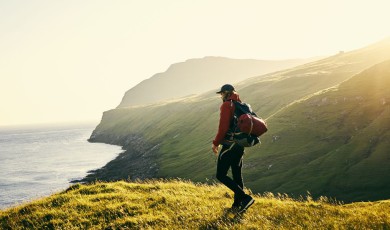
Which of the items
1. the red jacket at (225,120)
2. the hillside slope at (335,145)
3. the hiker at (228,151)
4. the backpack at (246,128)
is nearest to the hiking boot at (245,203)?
the hiker at (228,151)

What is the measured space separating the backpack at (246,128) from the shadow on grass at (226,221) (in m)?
2.19

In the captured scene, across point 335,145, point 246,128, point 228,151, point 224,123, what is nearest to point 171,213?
point 228,151

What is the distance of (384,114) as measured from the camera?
8425 cm

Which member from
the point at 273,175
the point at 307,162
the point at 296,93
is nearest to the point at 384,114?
the point at 307,162

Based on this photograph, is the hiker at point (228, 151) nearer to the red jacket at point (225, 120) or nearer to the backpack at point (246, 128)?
the red jacket at point (225, 120)

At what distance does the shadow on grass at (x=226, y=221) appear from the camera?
1013 centimetres

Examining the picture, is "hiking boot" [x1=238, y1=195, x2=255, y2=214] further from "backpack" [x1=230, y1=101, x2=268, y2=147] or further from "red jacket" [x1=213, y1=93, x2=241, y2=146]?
"red jacket" [x1=213, y1=93, x2=241, y2=146]

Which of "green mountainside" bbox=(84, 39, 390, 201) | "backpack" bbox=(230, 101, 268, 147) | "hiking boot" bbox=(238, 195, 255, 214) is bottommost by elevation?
"green mountainside" bbox=(84, 39, 390, 201)

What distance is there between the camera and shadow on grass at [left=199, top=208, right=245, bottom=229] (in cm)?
1013

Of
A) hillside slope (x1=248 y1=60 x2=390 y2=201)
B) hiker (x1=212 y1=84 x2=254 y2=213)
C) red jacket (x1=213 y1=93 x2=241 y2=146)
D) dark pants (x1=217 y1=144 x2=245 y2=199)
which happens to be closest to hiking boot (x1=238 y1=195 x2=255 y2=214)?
hiker (x1=212 y1=84 x2=254 y2=213)

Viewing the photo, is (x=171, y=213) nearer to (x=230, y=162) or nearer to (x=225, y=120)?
(x=230, y=162)

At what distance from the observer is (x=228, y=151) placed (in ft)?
38.6

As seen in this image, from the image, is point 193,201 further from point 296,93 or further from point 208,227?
point 296,93

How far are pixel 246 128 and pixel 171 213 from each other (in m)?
3.77
